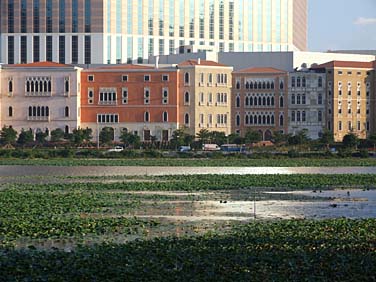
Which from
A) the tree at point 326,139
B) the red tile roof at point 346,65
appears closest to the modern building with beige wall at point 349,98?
the red tile roof at point 346,65

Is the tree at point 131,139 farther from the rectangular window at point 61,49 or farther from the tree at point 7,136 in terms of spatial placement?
the rectangular window at point 61,49

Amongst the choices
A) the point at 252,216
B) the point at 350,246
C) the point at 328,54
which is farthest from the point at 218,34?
the point at 350,246

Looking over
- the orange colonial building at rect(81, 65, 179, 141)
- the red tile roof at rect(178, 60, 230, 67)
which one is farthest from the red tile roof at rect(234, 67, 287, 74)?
the orange colonial building at rect(81, 65, 179, 141)

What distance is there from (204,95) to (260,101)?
9303mm

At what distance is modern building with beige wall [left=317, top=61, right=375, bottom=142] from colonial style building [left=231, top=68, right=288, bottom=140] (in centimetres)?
654

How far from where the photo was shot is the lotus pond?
2544 cm

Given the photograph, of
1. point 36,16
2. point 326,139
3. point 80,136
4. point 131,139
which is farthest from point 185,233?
point 36,16

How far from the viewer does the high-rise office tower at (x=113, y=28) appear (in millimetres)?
149875

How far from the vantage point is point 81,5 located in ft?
492

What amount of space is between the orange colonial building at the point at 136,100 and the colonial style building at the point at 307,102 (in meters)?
17.4

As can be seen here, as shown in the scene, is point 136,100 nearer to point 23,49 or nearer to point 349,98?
point 23,49

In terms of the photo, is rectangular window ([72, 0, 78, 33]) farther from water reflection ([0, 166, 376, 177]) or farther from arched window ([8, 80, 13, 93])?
water reflection ([0, 166, 376, 177])

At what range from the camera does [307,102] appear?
5571 inches

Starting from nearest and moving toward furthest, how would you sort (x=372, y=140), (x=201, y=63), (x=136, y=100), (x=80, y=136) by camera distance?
(x=372, y=140) < (x=80, y=136) < (x=136, y=100) < (x=201, y=63)
